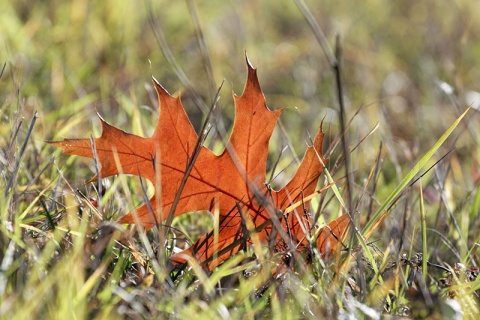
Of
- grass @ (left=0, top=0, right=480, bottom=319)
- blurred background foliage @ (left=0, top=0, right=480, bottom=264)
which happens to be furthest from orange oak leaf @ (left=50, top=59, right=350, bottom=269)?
blurred background foliage @ (left=0, top=0, right=480, bottom=264)

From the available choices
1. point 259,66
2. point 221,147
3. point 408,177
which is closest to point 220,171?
point 408,177

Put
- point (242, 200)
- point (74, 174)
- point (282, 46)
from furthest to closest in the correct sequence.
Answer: point (282, 46) < point (74, 174) < point (242, 200)

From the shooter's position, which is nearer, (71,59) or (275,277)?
(275,277)

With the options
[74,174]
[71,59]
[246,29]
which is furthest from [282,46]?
[74,174]

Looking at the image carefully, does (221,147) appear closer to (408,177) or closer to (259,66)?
(408,177)

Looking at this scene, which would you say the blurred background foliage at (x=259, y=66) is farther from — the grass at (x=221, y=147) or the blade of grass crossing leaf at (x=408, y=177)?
the blade of grass crossing leaf at (x=408, y=177)

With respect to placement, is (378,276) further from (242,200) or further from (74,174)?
(74,174)

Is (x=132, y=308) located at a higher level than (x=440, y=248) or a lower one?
higher
